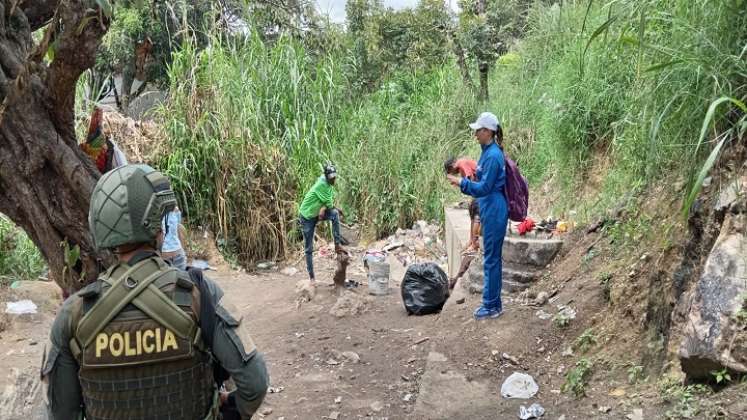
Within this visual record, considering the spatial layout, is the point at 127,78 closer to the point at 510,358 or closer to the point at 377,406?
the point at 377,406

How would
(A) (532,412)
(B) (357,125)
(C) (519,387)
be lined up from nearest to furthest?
(A) (532,412) → (C) (519,387) → (B) (357,125)

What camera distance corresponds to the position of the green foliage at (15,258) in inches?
296

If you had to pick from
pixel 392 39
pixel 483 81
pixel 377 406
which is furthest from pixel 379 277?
pixel 392 39

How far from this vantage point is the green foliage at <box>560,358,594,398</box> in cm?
348

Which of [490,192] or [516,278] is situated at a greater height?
[490,192]

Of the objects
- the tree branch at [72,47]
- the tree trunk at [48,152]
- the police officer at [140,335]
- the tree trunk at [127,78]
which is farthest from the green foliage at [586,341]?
the tree trunk at [127,78]

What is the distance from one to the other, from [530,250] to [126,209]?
4.40m

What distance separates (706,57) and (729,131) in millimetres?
449

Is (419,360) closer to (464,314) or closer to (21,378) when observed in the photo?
(464,314)

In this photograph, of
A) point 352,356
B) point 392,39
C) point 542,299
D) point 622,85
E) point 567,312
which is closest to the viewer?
point 567,312

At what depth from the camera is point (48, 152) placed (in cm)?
267

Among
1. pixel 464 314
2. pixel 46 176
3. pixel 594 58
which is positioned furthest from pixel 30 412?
pixel 594 58

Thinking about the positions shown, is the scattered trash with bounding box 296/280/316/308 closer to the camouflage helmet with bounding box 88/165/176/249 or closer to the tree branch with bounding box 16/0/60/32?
the tree branch with bounding box 16/0/60/32

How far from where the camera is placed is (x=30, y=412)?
4.18m
